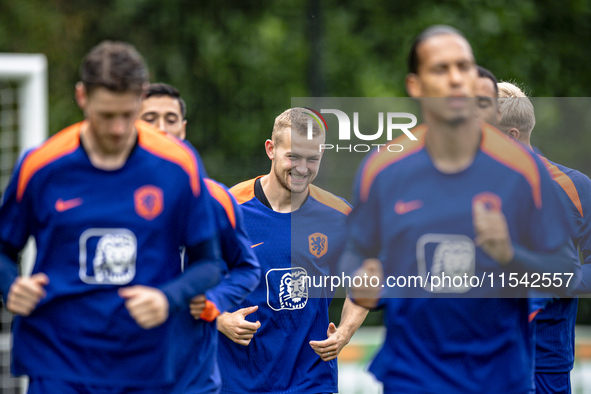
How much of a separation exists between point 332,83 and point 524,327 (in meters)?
8.71

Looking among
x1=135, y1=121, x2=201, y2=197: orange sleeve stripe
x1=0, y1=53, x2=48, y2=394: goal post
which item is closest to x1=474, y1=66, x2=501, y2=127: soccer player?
x1=135, y1=121, x2=201, y2=197: orange sleeve stripe

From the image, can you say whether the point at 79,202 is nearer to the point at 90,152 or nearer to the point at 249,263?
the point at 90,152

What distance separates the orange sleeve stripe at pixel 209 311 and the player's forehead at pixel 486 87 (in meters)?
1.60

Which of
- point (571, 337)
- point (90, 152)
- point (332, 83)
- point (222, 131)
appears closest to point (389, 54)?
point (332, 83)

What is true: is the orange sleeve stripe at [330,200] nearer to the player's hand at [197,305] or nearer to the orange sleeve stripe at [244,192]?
the orange sleeve stripe at [244,192]

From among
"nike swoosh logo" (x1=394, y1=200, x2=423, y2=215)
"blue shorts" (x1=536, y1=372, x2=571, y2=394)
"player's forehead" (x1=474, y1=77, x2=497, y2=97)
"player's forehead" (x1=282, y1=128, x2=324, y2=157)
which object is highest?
"player's forehead" (x1=474, y1=77, x2=497, y2=97)

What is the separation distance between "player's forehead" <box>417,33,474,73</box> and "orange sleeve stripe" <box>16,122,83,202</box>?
1348 millimetres

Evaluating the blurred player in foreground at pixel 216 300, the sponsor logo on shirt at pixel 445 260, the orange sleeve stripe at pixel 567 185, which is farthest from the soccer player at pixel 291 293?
the sponsor logo on shirt at pixel 445 260

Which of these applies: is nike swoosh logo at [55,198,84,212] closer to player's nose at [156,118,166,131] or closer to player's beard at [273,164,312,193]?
player's beard at [273,164,312,193]

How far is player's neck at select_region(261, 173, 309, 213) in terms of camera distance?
4289 millimetres

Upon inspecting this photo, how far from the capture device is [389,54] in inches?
463

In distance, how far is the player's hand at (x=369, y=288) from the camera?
2.71m

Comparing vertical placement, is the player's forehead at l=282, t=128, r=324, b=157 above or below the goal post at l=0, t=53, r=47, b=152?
below

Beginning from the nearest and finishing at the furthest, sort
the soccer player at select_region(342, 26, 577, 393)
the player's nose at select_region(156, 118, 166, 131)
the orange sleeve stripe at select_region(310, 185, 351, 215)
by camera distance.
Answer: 1. the soccer player at select_region(342, 26, 577, 393)
2. the orange sleeve stripe at select_region(310, 185, 351, 215)
3. the player's nose at select_region(156, 118, 166, 131)
